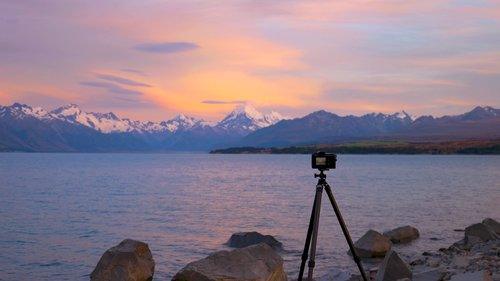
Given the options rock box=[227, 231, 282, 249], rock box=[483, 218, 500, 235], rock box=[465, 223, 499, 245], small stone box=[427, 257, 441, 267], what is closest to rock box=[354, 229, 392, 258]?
small stone box=[427, 257, 441, 267]

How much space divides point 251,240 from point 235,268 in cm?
1217

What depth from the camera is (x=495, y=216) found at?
140 feet

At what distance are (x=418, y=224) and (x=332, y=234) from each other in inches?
323

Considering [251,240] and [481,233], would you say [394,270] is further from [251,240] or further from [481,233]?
[481,233]

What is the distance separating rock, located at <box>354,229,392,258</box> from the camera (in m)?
24.1

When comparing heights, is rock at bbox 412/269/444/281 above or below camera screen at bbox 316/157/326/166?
below

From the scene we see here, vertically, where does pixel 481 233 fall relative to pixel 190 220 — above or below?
above

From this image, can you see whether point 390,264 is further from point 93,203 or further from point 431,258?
point 93,203

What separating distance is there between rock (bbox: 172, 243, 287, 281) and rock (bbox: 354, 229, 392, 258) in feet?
29.7

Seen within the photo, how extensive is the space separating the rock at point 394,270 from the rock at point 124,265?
6.77m

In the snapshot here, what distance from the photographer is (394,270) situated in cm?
1684

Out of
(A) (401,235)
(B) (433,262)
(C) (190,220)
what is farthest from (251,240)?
(C) (190,220)

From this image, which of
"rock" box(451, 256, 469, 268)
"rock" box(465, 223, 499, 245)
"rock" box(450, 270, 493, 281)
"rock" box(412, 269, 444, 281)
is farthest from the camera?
"rock" box(465, 223, 499, 245)

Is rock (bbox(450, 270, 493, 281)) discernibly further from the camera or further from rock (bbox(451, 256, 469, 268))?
rock (bbox(451, 256, 469, 268))
